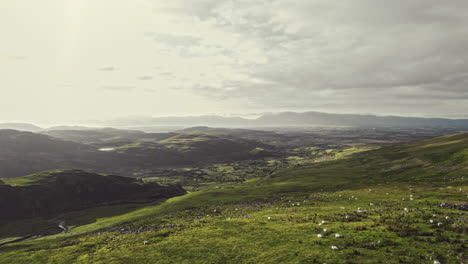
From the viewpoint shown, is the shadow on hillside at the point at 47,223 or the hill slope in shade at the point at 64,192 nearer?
the shadow on hillside at the point at 47,223

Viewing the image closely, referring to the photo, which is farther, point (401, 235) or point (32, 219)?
point (32, 219)

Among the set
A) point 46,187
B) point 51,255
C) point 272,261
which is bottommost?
point 46,187

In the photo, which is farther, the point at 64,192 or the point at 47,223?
the point at 64,192

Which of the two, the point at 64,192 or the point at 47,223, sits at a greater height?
the point at 64,192

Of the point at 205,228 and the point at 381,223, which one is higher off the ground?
the point at 381,223

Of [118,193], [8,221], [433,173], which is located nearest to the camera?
[433,173]

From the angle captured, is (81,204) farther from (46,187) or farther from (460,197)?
(460,197)

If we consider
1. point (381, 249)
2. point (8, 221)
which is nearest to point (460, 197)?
point (381, 249)

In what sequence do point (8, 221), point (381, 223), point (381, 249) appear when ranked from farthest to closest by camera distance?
point (8, 221) < point (381, 223) < point (381, 249)

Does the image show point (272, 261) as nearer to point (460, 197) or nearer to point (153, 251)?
point (153, 251)

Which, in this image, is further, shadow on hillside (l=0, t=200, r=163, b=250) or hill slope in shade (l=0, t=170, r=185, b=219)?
hill slope in shade (l=0, t=170, r=185, b=219)

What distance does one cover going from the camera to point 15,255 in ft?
134

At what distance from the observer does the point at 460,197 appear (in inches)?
1544

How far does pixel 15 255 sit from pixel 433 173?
110607 millimetres
